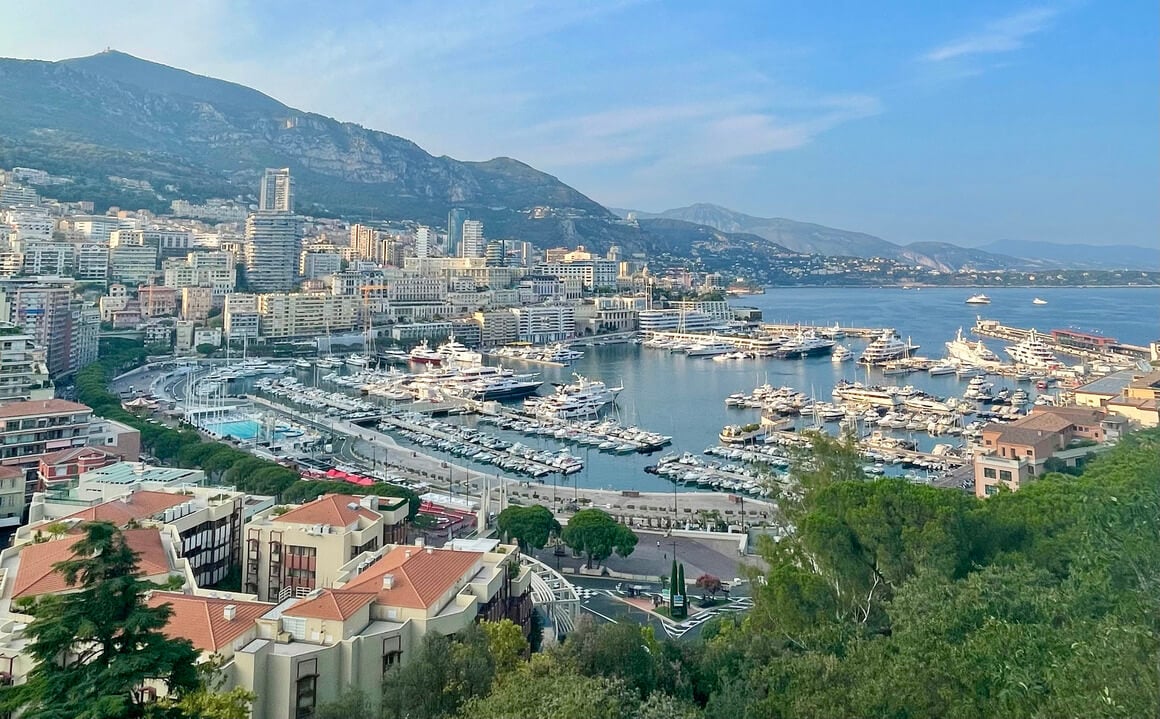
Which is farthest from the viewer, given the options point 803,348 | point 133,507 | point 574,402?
point 803,348

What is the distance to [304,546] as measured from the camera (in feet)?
22.3

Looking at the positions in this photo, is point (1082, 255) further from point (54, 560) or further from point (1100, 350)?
point (54, 560)

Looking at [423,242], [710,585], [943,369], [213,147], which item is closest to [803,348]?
[943,369]

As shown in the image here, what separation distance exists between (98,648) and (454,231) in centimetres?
6644

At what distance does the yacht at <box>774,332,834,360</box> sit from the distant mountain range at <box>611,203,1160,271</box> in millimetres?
83219

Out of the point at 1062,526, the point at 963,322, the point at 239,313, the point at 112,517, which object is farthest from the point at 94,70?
the point at 1062,526

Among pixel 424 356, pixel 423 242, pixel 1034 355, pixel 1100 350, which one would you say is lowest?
pixel 424 356

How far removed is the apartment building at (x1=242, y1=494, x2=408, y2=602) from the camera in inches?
265

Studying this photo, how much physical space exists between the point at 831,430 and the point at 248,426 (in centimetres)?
1378

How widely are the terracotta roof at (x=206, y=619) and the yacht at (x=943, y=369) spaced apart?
2727cm

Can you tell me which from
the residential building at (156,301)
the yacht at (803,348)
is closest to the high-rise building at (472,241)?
the residential building at (156,301)

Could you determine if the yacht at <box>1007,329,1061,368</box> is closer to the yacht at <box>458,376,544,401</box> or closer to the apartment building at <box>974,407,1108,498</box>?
the apartment building at <box>974,407,1108,498</box>

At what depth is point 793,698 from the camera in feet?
11.4

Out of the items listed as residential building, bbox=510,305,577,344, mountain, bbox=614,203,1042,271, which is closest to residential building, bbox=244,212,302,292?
residential building, bbox=510,305,577,344
